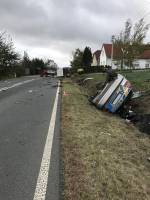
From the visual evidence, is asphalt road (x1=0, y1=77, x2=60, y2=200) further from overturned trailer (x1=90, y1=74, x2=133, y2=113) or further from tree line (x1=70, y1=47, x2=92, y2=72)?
tree line (x1=70, y1=47, x2=92, y2=72)

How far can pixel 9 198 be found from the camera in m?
4.14

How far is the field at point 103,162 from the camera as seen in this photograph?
4.45 meters

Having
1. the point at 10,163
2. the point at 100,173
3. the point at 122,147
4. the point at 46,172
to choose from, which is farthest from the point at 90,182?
the point at 122,147

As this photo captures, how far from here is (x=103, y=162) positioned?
18.8 ft

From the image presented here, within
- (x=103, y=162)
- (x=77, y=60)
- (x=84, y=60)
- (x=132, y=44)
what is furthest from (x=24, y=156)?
(x=77, y=60)

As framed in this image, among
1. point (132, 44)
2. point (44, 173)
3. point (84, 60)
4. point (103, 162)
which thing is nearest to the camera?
point (44, 173)

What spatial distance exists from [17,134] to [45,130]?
34.3 inches

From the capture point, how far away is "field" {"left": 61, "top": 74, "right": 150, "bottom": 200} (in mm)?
4445

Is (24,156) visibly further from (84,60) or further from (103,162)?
(84,60)

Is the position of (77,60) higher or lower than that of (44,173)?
higher

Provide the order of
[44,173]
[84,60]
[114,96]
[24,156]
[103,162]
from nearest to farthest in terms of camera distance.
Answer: [44,173] < [103,162] < [24,156] < [114,96] < [84,60]

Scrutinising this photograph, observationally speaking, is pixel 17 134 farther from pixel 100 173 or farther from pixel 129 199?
pixel 129 199

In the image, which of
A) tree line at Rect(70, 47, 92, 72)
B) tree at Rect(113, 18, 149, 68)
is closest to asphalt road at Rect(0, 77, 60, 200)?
tree at Rect(113, 18, 149, 68)

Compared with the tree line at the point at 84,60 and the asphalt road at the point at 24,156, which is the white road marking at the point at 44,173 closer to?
the asphalt road at the point at 24,156
